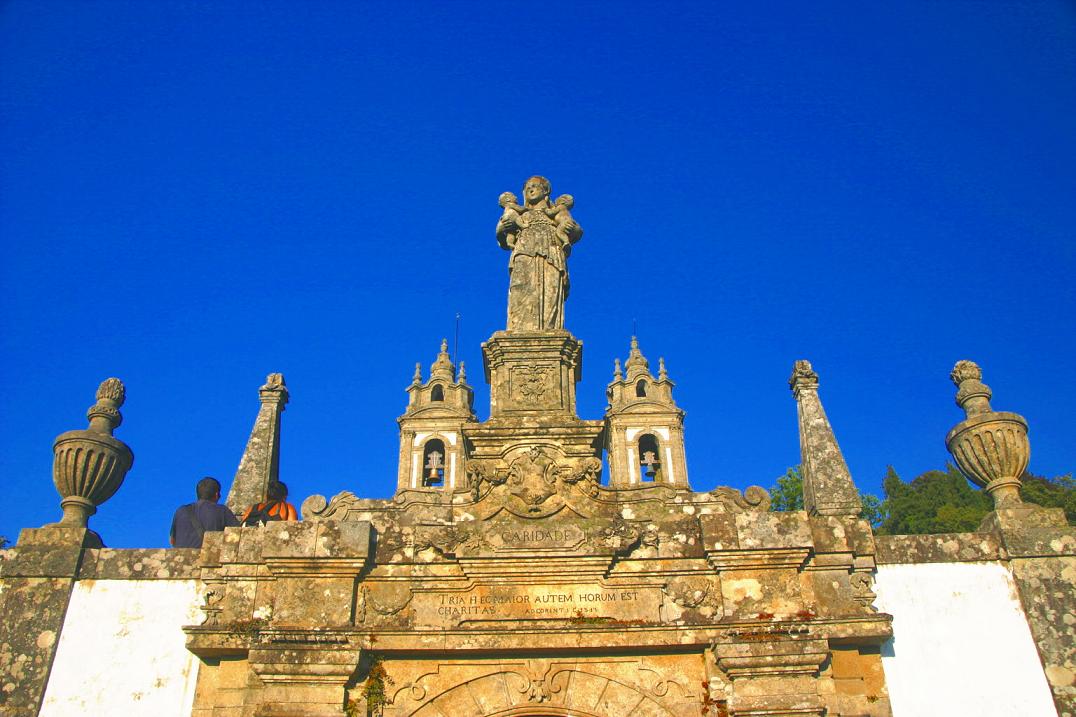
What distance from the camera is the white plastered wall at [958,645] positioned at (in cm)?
789

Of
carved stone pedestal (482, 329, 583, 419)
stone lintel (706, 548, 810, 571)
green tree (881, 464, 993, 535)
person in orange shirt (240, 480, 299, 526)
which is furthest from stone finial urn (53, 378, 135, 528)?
green tree (881, 464, 993, 535)

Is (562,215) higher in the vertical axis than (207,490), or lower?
higher

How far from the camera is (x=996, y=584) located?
8.42 meters

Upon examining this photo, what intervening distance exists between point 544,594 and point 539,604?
100 millimetres

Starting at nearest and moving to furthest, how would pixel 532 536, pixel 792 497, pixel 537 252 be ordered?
pixel 532 536 < pixel 537 252 < pixel 792 497

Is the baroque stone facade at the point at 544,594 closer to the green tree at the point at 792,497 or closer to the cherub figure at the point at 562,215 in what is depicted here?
the cherub figure at the point at 562,215

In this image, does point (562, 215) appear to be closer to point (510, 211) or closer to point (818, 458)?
point (510, 211)

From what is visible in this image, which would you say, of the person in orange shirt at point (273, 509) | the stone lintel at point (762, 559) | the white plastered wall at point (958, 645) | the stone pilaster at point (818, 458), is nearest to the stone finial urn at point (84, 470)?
the person in orange shirt at point (273, 509)

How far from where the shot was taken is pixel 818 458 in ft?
47.9

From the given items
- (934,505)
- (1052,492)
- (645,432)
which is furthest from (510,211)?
(934,505)

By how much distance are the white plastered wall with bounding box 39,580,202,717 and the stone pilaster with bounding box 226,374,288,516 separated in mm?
4915

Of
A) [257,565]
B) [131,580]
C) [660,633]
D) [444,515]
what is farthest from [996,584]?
[131,580]

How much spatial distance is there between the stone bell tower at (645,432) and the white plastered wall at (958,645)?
28411 millimetres

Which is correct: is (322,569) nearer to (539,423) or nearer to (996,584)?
(539,423)
